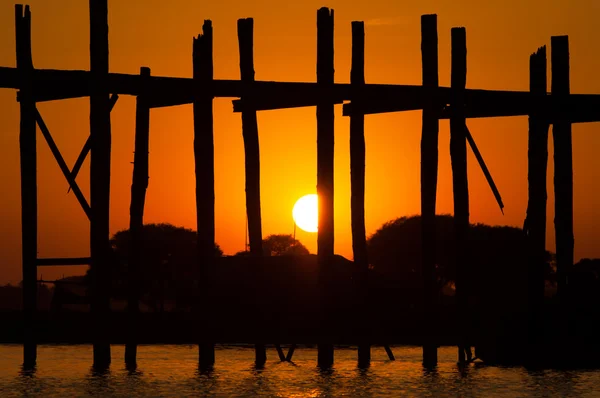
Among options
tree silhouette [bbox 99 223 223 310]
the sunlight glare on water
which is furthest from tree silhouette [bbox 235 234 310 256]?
the sunlight glare on water

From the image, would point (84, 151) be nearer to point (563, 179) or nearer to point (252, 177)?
point (252, 177)

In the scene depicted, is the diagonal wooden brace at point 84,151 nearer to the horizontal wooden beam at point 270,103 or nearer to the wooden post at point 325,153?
the horizontal wooden beam at point 270,103

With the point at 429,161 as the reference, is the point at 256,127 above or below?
above

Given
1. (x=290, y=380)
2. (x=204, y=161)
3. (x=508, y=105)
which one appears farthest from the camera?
(x=508, y=105)

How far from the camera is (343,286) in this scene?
116 feet

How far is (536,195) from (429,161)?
2.67 meters

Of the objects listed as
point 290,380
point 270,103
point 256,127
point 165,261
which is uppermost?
point 270,103

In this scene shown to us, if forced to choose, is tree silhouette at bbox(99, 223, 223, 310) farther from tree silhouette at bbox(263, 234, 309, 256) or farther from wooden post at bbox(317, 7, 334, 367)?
wooden post at bbox(317, 7, 334, 367)

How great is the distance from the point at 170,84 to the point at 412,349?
18016 mm

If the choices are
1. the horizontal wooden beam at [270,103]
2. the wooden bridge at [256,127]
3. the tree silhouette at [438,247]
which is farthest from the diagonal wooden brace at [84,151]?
the tree silhouette at [438,247]

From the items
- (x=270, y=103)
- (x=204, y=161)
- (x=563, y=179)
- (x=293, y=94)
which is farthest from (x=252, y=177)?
(x=563, y=179)

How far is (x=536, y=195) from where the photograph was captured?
981 inches

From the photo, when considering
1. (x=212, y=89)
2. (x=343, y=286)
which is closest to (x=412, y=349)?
(x=343, y=286)

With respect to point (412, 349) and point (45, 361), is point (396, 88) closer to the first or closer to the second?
point (45, 361)
